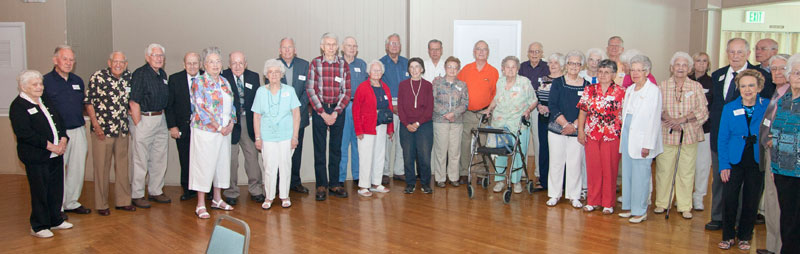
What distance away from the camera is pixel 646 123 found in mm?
5109

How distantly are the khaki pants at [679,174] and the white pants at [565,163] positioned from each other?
721 mm

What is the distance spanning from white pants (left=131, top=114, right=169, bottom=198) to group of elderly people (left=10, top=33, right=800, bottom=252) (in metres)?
0.04

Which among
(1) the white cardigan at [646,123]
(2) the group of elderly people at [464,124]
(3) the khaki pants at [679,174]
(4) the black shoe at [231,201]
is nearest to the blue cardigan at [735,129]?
(2) the group of elderly people at [464,124]

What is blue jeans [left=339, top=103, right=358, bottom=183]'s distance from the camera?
21.4 feet

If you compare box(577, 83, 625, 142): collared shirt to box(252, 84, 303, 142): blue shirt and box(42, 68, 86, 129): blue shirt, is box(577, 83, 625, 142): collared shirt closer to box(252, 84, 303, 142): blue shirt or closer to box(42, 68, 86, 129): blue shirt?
box(252, 84, 303, 142): blue shirt

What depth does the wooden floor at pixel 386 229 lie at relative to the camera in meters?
4.50

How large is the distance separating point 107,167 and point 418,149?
10.2 feet

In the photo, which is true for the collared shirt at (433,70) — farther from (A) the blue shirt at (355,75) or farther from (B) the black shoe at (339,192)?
(B) the black shoe at (339,192)

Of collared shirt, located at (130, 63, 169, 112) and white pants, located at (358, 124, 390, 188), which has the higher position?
collared shirt, located at (130, 63, 169, 112)

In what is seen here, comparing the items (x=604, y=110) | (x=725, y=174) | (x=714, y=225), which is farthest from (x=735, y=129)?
(x=604, y=110)

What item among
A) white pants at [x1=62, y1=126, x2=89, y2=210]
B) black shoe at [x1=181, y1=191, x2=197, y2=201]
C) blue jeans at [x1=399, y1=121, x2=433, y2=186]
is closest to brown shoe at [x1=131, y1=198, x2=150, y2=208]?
black shoe at [x1=181, y1=191, x2=197, y2=201]

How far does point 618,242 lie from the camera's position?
15.2 ft

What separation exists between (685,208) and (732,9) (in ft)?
17.0

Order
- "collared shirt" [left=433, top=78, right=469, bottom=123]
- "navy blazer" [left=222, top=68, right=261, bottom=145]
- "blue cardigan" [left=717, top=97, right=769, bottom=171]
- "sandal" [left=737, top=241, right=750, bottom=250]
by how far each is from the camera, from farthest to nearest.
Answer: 1. "collared shirt" [left=433, top=78, right=469, bottom=123]
2. "navy blazer" [left=222, top=68, right=261, bottom=145]
3. "sandal" [left=737, top=241, right=750, bottom=250]
4. "blue cardigan" [left=717, top=97, right=769, bottom=171]
